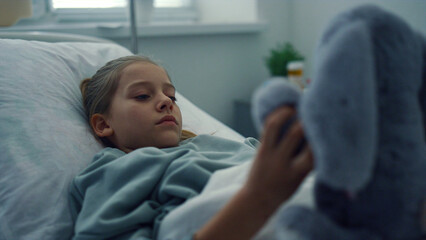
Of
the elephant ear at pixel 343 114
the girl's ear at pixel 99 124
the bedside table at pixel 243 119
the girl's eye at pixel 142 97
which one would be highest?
the elephant ear at pixel 343 114

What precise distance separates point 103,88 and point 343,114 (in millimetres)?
648

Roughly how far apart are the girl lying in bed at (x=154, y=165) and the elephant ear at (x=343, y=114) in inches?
1.3

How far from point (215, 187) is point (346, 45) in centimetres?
28

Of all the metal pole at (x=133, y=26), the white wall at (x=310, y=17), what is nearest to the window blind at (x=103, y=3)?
the metal pole at (x=133, y=26)

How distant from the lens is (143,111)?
0.78 meters

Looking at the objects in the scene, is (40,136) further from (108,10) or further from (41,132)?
(108,10)

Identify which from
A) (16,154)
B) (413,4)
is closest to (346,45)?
(16,154)

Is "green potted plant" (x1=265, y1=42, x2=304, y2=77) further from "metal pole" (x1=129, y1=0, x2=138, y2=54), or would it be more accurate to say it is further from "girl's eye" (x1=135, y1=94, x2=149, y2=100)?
"girl's eye" (x1=135, y1=94, x2=149, y2=100)

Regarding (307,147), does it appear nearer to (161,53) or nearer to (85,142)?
(85,142)

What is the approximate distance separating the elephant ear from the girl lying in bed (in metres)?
0.03

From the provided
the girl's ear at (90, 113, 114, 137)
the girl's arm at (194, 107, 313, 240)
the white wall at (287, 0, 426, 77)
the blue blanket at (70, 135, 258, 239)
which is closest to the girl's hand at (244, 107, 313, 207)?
the girl's arm at (194, 107, 313, 240)

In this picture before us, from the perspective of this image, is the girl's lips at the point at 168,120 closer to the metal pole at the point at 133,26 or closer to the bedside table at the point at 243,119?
the metal pole at the point at 133,26

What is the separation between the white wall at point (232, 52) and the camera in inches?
72.8

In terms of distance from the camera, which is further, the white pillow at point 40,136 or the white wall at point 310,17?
the white wall at point 310,17
